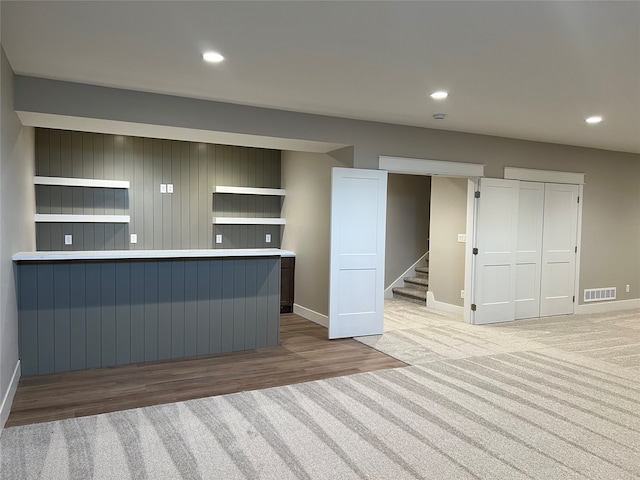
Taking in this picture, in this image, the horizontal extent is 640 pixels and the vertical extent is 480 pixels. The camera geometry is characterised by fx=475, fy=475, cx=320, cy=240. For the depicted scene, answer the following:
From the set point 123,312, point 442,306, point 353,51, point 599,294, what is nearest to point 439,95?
point 353,51

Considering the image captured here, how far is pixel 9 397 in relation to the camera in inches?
130

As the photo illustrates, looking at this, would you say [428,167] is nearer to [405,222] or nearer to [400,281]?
[405,222]

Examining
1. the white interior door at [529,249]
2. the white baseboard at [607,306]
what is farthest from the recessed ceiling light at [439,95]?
the white baseboard at [607,306]

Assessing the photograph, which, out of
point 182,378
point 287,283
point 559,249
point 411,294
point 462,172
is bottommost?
point 182,378

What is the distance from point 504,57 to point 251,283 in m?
3.09

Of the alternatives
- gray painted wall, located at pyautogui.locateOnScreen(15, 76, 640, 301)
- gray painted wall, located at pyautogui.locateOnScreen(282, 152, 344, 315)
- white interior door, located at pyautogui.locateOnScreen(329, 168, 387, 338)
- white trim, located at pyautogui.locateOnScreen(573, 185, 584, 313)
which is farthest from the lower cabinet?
white trim, located at pyautogui.locateOnScreen(573, 185, 584, 313)

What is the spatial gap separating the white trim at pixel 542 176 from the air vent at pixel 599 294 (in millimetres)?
1681

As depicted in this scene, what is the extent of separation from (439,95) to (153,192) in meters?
3.97

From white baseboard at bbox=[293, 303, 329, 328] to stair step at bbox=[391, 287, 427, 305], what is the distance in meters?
2.16

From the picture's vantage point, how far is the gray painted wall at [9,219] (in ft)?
10.4

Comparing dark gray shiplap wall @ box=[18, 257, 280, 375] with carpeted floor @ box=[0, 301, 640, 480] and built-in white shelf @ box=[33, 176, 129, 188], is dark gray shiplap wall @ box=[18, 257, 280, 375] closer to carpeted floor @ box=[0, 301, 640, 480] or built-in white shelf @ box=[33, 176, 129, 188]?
carpeted floor @ box=[0, 301, 640, 480]

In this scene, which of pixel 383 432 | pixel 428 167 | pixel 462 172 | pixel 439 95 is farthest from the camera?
pixel 462 172

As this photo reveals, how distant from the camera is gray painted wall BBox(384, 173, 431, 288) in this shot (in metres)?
8.27

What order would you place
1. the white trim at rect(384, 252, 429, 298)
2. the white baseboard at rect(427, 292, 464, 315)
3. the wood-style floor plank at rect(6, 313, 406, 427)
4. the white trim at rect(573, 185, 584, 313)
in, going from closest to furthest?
the wood-style floor plank at rect(6, 313, 406, 427) < the white baseboard at rect(427, 292, 464, 315) < the white trim at rect(573, 185, 584, 313) < the white trim at rect(384, 252, 429, 298)
